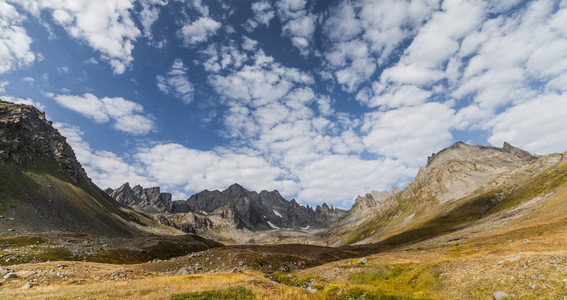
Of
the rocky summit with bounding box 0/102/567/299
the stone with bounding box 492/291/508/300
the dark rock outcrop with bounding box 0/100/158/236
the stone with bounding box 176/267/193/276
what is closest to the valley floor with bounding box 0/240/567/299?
the rocky summit with bounding box 0/102/567/299

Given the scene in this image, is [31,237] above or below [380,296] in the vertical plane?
above

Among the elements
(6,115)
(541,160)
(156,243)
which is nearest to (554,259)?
(156,243)

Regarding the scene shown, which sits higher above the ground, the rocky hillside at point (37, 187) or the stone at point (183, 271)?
the rocky hillside at point (37, 187)

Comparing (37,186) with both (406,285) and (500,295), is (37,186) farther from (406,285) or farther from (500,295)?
(500,295)

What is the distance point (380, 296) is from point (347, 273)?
18441 mm

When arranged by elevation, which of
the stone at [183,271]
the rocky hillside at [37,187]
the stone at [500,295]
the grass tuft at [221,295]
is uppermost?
the rocky hillside at [37,187]

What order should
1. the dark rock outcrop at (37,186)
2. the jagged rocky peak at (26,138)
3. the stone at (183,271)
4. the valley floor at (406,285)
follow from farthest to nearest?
the jagged rocky peak at (26,138), the dark rock outcrop at (37,186), the stone at (183,271), the valley floor at (406,285)

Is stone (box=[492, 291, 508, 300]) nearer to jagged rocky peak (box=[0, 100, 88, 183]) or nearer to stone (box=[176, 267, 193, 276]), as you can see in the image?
stone (box=[176, 267, 193, 276])

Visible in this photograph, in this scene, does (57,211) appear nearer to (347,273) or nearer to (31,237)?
(31,237)

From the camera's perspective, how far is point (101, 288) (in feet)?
79.8

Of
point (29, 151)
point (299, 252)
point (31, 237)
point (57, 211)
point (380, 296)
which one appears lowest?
point (299, 252)

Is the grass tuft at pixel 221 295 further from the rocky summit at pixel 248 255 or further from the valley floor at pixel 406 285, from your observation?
the rocky summit at pixel 248 255

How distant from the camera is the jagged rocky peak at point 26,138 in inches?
5600

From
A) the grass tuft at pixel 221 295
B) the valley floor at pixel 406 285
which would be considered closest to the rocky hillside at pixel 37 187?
the valley floor at pixel 406 285
